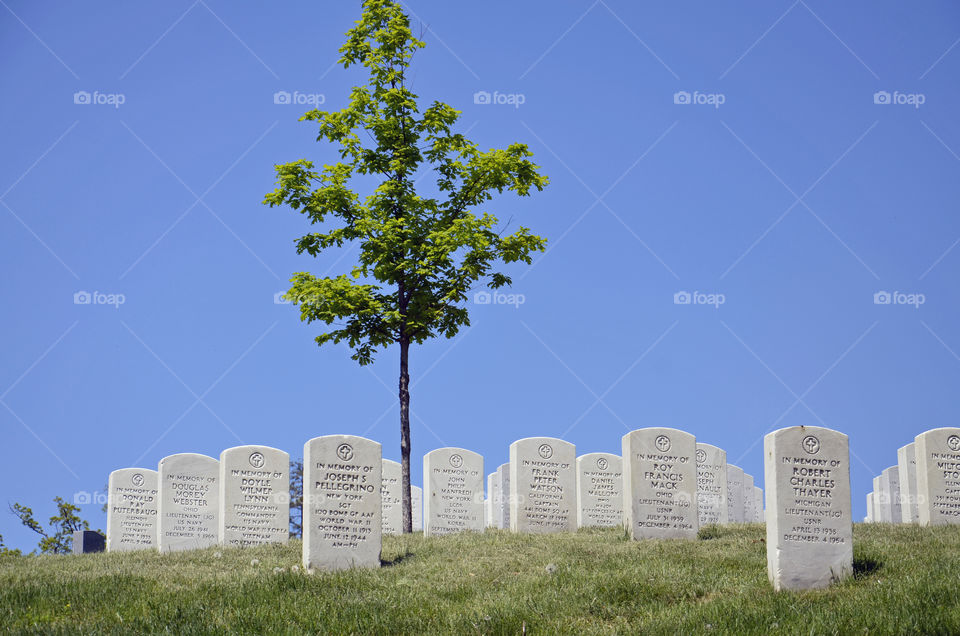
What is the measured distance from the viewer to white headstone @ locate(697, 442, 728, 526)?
18781 mm

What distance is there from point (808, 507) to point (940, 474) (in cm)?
713

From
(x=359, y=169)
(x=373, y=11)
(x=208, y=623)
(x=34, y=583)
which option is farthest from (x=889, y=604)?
(x=373, y=11)

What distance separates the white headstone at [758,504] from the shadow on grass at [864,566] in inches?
537

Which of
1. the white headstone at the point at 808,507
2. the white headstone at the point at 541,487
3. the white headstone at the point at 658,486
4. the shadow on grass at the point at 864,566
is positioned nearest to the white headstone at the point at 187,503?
the white headstone at the point at 541,487

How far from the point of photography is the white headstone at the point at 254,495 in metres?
15.9

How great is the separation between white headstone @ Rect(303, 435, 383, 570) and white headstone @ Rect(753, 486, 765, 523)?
1503 centimetres

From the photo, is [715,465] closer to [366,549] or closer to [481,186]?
[481,186]

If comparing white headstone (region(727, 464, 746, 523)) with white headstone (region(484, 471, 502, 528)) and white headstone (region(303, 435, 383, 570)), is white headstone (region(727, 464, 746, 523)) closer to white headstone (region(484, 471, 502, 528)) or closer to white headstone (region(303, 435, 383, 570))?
white headstone (region(484, 471, 502, 528))

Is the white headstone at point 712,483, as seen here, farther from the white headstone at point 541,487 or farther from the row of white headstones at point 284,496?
the white headstone at point 541,487

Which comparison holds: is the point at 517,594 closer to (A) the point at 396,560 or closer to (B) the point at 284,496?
(A) the point at 396,560

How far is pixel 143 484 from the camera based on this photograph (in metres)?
18.6

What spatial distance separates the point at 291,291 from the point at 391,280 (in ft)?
7.13

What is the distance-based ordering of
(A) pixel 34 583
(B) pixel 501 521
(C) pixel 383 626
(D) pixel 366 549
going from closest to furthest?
(C) pixel 383 626, (A) pixel 34 583, (D) pixel 366 549, (B) pixel 501 521

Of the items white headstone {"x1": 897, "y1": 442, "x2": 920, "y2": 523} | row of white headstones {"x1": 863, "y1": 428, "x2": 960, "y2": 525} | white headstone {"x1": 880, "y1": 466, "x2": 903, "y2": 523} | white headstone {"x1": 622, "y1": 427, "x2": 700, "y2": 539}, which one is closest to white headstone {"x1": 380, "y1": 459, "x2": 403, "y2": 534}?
white headstone {"x1": 622, "y1": 427, "x2": 700, "y2": 539}
